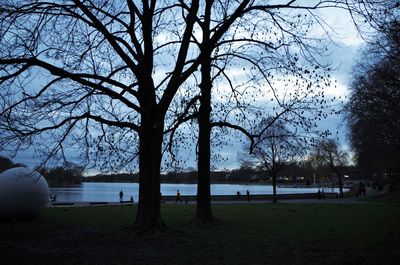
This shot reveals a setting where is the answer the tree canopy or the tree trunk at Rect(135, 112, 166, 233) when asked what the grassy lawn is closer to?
the tree trunk at Rect(135, 112, 166, 233)

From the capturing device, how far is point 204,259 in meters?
10.4

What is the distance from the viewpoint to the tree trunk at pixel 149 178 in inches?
580

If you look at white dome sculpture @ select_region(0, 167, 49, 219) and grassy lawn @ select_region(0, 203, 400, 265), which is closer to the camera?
grassy lawn @ select_region(0, 203, 400, 265)

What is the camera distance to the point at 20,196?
69.5 ft

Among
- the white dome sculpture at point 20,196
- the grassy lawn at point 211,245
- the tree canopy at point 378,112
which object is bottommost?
the grassy lawn at point 211,245

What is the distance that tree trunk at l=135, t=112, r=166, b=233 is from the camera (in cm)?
1473

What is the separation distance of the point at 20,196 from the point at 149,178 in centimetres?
942

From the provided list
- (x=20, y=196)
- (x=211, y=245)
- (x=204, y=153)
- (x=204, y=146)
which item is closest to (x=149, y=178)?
(x=211, y=245)

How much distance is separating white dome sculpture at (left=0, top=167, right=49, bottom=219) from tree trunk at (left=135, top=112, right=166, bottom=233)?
8.02 m

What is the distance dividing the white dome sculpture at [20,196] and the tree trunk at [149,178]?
802 centimetres

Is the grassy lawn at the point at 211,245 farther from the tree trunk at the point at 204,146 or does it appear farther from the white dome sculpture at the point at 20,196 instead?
the white dome sculpture at the point at 20,196

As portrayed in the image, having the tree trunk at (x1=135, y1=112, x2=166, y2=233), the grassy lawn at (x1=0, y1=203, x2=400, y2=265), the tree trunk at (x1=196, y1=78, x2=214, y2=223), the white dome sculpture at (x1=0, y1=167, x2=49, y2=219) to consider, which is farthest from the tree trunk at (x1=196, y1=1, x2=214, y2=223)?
the white dome sculpture at (x1=0, y1=167, x2=49, y2=219)

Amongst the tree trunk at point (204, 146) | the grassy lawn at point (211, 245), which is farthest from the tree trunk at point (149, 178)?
the tree trunk at point (204, 146)

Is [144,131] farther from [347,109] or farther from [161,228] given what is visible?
[347,109]
